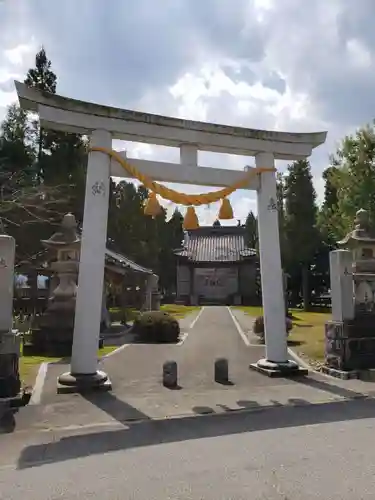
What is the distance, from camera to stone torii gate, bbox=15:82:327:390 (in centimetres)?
800

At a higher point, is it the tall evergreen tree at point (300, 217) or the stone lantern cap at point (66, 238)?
the tall evergreen tree at point (300, 217)

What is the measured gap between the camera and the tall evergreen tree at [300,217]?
33.8 meters

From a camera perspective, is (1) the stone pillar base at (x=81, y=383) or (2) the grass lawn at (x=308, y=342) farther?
(2) the grass lawn at (x=308, y=342)

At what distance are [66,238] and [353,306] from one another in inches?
373

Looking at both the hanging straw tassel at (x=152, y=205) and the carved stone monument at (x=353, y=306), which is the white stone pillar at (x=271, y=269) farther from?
the hanging straw tassel at (x=152, y=205)

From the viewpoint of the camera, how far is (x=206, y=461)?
4.63 meters

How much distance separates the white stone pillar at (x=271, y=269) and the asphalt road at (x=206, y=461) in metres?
3.04

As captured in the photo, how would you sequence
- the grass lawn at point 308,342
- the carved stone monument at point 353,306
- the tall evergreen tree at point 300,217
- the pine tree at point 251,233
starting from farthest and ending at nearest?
the pine tree at point 251,233, the tall evergreen tree at point 300,217, the grass lawn at point 308,342, the carved stone monument at point 353,306

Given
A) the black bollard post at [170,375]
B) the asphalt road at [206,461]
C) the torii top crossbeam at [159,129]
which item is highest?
the torii top crossbeam at [159,129]

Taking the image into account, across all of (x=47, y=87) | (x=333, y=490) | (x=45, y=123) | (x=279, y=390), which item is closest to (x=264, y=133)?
(x=45, y=123)

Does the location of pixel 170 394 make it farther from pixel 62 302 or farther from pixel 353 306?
pixel 62 302

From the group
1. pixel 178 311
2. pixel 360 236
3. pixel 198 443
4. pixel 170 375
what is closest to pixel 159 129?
pixel 170 375

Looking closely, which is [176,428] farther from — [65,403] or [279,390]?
[279,390]

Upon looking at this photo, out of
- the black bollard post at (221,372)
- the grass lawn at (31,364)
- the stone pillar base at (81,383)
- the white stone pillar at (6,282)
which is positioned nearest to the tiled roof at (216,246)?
the grass lawn at (31,364)
